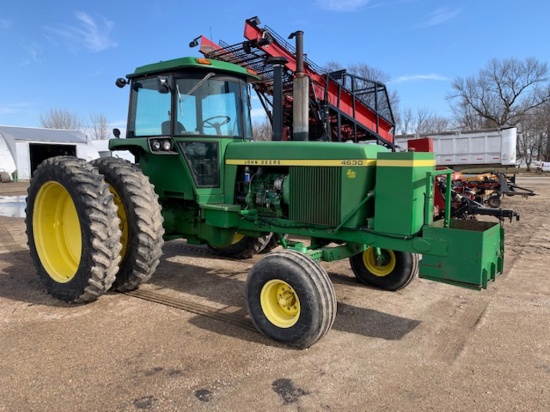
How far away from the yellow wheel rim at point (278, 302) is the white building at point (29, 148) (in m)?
26.1

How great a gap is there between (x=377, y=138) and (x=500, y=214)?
7597mm

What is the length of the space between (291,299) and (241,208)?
147 centimetres

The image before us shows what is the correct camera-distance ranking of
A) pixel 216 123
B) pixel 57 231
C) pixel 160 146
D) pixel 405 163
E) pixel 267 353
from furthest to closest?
pixel 57 231
pixel 216 123
pixel 160 146
pixel 405 163
pixel 267 353

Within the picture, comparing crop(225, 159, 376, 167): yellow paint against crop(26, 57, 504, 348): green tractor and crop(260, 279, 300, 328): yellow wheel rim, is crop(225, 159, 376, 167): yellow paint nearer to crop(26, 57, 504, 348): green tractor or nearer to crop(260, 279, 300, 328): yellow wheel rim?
crop(26, 57, 504, 348): green tractor

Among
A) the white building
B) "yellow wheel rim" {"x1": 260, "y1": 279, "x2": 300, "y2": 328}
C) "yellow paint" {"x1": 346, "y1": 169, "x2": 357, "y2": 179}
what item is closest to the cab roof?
"yellow paint" {"x1": 346, "y1": 169, "x2": 357, "y2": 179}

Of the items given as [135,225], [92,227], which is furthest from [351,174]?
[92,227]

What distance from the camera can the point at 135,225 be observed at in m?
4.46

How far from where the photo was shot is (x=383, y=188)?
3785mm

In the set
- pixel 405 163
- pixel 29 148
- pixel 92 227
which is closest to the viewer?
pixel 405 163

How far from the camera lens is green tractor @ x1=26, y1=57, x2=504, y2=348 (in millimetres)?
3564

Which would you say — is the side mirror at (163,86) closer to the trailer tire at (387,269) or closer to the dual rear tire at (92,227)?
the dual rear tire at (92,227)

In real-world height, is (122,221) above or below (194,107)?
below

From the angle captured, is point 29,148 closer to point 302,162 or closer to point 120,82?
point 120,82

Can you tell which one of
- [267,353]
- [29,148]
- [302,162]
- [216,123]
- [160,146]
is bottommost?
[267,353]
